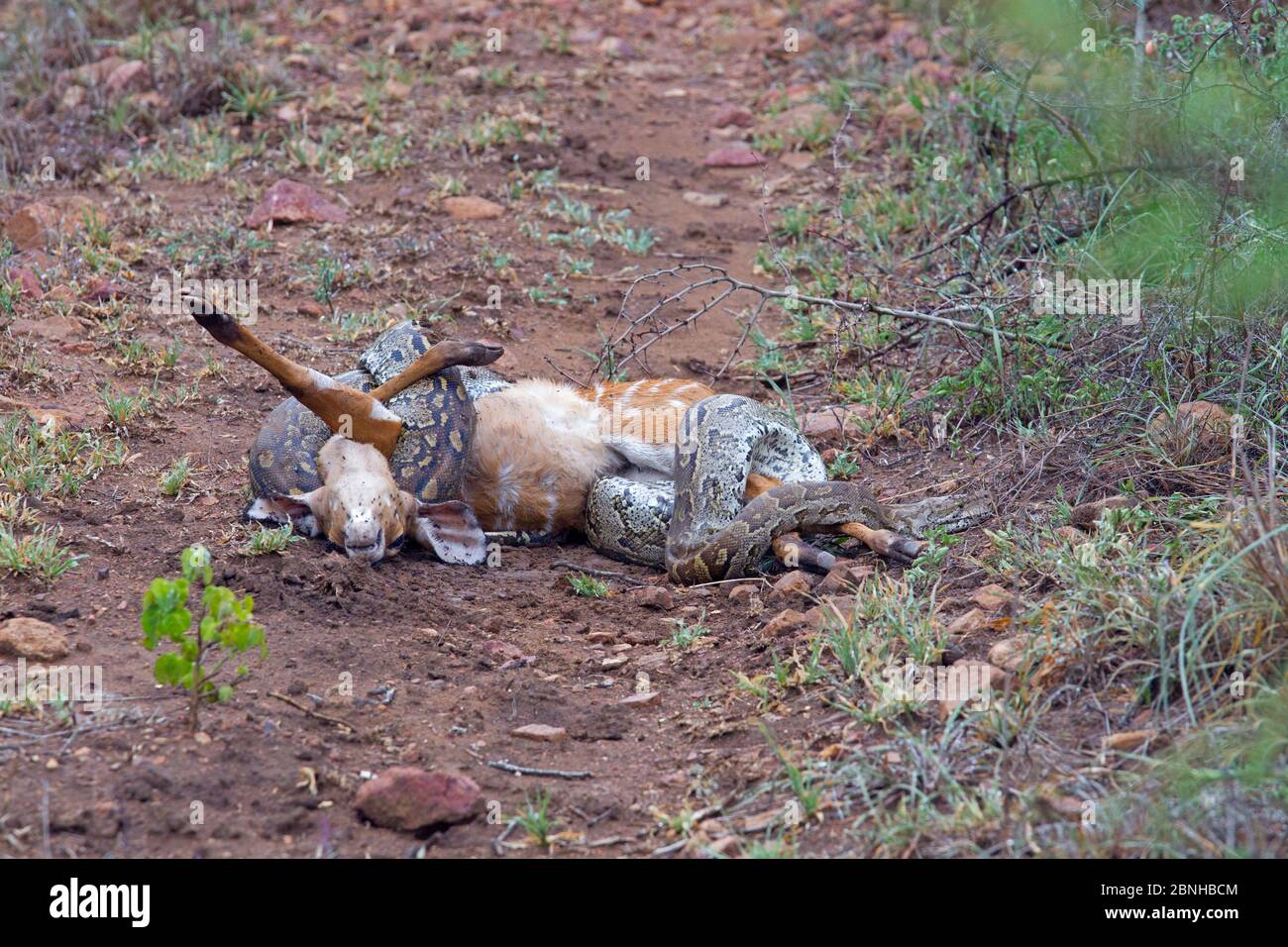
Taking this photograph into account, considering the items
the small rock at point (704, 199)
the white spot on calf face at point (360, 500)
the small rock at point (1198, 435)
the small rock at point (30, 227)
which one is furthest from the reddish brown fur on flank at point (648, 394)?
the small rock at point (30, 227)

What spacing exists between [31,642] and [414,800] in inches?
63.4

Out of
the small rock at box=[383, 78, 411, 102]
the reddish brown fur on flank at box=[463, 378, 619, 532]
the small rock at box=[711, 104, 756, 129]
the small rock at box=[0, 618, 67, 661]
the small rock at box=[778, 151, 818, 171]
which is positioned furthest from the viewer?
the small rock at box=[711, 104, 756, 129]

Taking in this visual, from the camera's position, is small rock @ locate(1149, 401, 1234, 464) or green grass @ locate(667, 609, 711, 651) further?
small rock @ locate(1149, 401, 1234, 464)

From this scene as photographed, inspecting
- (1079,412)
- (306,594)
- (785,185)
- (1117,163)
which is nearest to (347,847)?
(306,594)

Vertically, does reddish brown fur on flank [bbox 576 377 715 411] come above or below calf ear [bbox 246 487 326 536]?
above

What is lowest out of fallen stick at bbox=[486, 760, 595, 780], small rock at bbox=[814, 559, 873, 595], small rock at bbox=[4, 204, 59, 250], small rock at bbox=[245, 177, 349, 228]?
fallen stick at bbox=[486, 760, 595, 780]

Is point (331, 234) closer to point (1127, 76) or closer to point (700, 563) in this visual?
point (700, 563)

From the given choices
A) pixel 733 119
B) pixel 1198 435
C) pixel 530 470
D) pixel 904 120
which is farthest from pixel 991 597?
pixel 733 119

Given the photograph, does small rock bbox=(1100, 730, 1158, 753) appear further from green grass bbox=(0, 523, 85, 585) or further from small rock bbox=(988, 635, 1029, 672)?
green grass bbox=(0, 523, 85, 585)

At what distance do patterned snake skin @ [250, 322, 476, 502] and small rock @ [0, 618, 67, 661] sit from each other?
1.29 metres

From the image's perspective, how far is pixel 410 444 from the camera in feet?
19.4

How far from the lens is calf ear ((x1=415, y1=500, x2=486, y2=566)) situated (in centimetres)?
572

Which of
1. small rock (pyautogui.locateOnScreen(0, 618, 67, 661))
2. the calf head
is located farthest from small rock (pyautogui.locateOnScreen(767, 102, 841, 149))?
small rock (pyautogui.locateOnScreen(0, 618, 67, 661))

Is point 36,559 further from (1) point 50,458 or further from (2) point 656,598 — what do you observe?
(2) point 656,598
